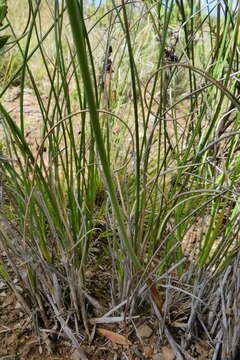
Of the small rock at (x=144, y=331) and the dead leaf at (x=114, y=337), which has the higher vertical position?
the dead leaf at (x=114, y=337)

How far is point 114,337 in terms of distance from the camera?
0.68m

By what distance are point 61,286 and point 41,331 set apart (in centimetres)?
9

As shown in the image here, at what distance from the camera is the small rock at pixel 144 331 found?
0.69 metres

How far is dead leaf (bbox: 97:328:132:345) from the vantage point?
2.19 ft

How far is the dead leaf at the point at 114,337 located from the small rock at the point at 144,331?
4 cm

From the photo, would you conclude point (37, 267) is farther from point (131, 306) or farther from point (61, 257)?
point (131, 306)

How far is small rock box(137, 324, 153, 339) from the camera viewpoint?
69 centimetres

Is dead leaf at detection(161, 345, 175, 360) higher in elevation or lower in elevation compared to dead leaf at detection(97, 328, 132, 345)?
lower

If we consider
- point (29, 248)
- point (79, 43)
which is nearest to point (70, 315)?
point (29, 248)

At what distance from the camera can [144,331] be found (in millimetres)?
701

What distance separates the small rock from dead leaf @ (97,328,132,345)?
36mm

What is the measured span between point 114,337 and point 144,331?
64 millimetres

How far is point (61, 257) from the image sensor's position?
2.30 ft

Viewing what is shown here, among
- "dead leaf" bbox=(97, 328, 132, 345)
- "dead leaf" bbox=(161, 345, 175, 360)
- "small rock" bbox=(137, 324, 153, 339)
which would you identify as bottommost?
"dead leaf" bbox=(161, 345, 175, 360)
